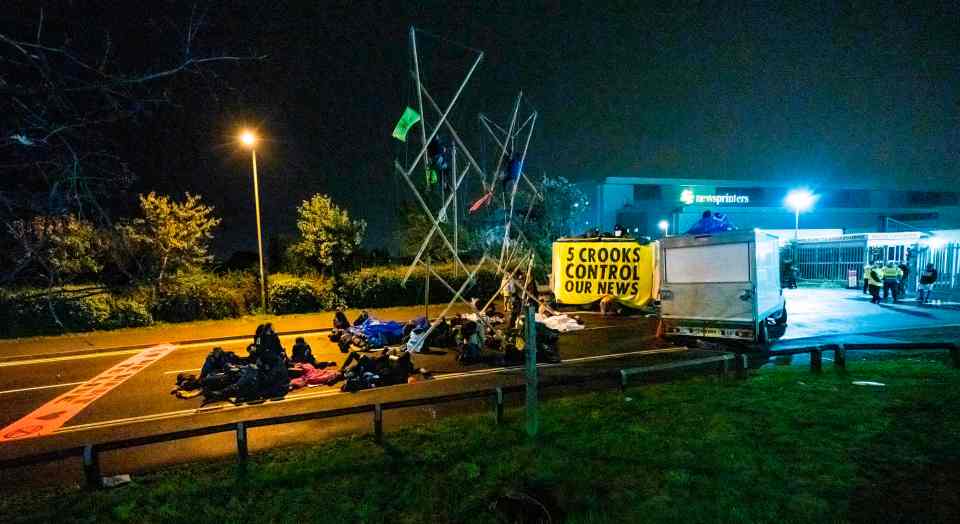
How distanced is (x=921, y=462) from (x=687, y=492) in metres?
2.35

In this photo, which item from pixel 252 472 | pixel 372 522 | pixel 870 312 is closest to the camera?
pixel 372 522

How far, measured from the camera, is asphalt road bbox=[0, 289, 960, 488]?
5.82m

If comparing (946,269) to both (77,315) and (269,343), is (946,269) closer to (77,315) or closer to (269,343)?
(269,343)

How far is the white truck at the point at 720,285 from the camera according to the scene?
9.83 metres

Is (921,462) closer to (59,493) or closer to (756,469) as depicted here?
(756,469)

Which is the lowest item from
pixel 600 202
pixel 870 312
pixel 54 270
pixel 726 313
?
pixel 870 312

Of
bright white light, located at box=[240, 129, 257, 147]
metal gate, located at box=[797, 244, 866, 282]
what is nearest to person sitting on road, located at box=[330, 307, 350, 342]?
bright white light, located at box=[240, 129, 257, 147]

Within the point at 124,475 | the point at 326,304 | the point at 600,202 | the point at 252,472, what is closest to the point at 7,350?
the point at 326,304

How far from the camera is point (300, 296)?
713 inches

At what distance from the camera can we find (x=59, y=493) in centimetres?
435

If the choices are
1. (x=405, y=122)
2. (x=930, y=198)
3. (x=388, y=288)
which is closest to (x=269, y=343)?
(x=405, y=122)

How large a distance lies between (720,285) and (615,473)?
7422 mm

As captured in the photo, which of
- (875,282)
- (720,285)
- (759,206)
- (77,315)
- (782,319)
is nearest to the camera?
(720,285)

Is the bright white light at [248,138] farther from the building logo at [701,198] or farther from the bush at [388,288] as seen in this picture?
the building logo at [701,198]
